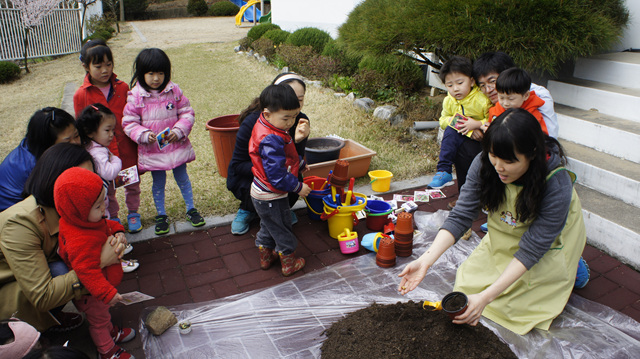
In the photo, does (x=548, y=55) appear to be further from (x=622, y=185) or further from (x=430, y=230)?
(x=430, y=230)

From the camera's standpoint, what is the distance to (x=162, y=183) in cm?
381

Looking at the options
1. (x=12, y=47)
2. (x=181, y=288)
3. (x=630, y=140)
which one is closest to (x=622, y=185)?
(x=630, y=140)

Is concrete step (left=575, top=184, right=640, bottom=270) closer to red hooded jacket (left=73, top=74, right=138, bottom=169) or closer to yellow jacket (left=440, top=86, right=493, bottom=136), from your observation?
yellow jacket (left=440, top=86, right=493, bottom=136)

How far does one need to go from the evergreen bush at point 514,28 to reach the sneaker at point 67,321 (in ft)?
14.6

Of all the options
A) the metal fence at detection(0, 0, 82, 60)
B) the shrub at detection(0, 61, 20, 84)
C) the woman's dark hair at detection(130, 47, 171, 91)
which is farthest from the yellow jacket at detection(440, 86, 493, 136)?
the metal fence at detection(0, 0, 82, 60)

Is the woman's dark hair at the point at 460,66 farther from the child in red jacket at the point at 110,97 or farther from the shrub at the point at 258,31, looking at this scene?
the shrub at the point at 258,31

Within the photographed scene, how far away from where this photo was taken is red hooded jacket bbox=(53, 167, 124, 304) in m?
2.19

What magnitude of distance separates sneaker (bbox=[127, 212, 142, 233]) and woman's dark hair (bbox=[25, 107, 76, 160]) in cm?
116

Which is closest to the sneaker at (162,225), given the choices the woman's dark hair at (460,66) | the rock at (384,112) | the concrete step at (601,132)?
the woman's dark hair at (460,66)

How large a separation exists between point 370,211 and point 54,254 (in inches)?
91.1

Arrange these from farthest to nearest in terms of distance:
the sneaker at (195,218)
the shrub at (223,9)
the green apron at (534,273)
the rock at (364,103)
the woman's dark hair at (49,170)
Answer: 1. the shrub at (223,9)
2. the rock at (364,103)
3. the sneaker at (195,218)
4. the green apron at (534,273)
5. the woman's dark hair at (49,170)

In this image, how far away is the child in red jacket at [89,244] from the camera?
2195mm

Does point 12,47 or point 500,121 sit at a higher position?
point 500,121

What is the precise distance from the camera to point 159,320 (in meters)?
2.55
